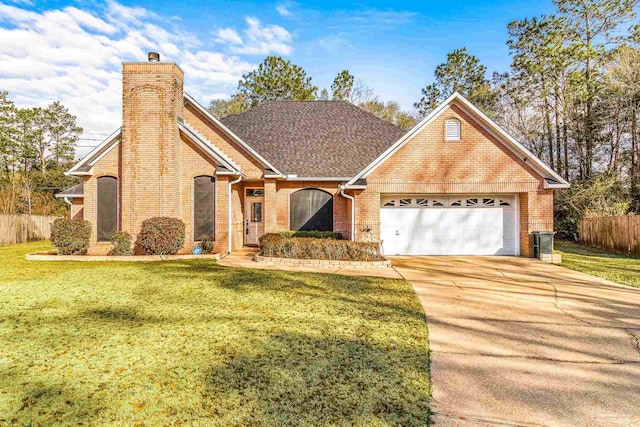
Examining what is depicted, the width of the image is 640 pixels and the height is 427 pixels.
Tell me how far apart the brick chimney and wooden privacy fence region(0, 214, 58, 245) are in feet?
37.0

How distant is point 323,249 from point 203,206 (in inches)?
221

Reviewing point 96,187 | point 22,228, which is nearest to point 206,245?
point 96,187

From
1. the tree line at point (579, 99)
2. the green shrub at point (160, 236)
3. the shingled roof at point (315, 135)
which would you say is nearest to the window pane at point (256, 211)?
the shingled roof at point (315, 135)

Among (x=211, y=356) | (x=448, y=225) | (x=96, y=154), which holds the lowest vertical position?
(x=211, y=356)

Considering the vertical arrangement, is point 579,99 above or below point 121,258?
above

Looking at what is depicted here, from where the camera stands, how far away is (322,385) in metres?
3.50

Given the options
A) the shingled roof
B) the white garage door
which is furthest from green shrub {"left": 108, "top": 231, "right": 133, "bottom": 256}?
the white garage door

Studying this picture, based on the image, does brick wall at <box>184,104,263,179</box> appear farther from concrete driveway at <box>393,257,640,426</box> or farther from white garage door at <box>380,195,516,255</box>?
concrete driveway at <box>393,257,640,426</box>

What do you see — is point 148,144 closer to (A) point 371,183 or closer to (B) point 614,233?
(A) point 371,183

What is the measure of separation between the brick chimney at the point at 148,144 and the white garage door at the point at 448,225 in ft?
27.3

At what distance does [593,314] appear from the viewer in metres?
6.25

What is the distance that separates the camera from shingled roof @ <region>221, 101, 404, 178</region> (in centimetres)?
1651

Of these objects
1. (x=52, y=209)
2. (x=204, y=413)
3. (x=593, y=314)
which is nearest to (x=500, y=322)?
(x=593, y=314)

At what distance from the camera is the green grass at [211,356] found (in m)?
3.03
